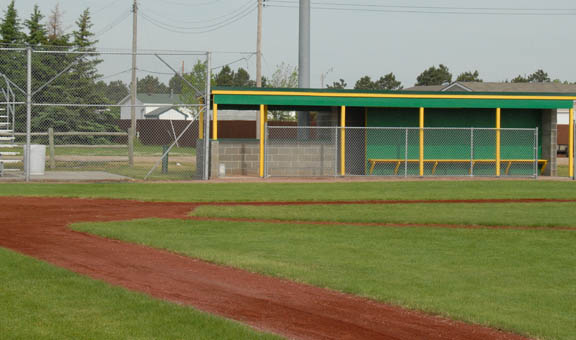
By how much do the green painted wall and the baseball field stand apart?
37.0ft

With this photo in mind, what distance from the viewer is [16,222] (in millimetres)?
15664

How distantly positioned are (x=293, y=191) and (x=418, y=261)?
11807mm

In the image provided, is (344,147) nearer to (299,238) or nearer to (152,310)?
(299,238)

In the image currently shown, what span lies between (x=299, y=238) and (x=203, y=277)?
3.91 m

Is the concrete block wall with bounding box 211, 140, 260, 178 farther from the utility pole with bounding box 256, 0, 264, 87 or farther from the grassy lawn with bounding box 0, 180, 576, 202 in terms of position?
the utility pole with bounding box 256, 0, 264, 87

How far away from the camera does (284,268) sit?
424 inches

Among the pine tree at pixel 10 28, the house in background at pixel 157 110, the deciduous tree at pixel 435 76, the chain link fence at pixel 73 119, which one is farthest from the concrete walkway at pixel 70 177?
the deciduous tree at pixel 435 76

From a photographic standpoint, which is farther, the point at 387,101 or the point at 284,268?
the point at 387,101

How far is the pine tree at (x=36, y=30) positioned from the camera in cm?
5834

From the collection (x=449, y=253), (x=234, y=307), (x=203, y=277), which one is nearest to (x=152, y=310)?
(x=234, y=307)

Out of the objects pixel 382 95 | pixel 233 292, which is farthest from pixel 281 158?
pixel 233 292

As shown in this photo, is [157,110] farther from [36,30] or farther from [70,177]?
[70,177]

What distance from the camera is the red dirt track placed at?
7590 millimetres

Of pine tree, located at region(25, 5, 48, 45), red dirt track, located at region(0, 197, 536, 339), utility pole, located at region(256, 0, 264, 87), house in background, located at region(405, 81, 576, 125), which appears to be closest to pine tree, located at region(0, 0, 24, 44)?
pine tree, located at region(25, 5, 48, 45)
